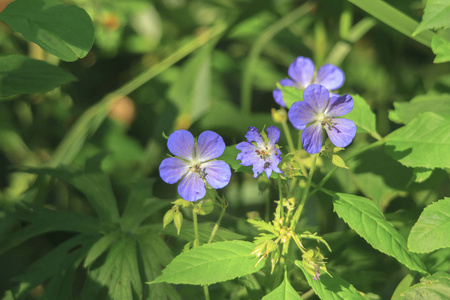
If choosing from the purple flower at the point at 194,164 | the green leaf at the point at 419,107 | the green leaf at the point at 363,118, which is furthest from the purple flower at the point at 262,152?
the green leaf at the point at 419,107

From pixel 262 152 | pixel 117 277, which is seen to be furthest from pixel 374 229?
pixel 117 277

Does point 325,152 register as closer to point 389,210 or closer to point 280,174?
point 280,174

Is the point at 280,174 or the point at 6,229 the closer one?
the point at 280,174

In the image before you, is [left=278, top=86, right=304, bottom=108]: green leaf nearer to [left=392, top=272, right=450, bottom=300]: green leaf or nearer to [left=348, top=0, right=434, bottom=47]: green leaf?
[left=348, top=0, right=434, bottom=47]: green leaf

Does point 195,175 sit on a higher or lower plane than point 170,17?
lower

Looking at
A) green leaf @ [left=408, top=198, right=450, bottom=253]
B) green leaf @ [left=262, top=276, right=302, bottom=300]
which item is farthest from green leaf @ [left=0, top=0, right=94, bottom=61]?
green leaf @ [left=408, top=198, right=450, bottom=253]

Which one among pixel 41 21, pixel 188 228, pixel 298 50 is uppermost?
pixel 298 50

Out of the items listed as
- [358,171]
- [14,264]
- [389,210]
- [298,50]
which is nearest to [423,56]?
[298,50]
